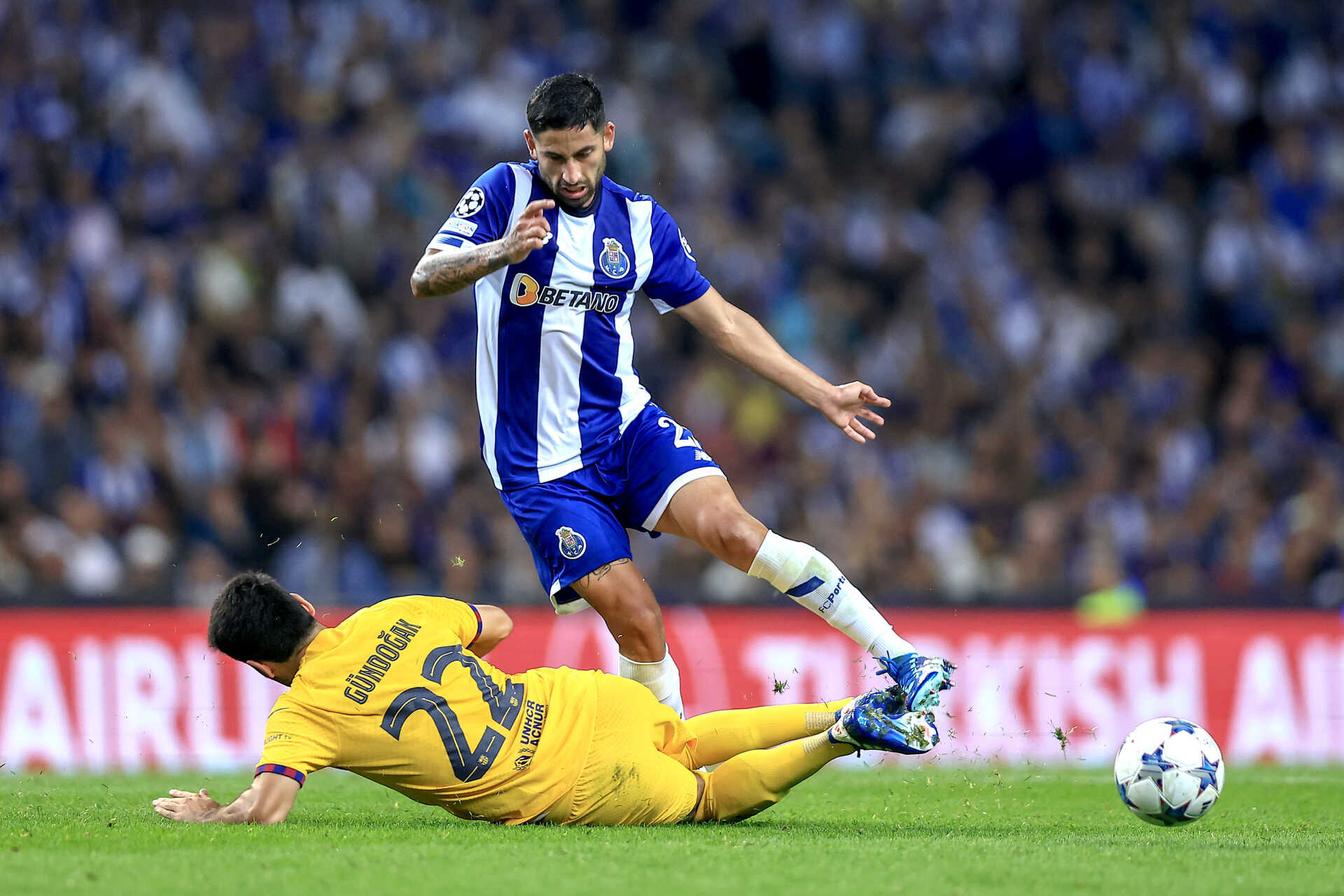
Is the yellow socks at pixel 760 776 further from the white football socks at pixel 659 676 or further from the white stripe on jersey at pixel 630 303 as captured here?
the white stripe on jersey at pixel 630 303

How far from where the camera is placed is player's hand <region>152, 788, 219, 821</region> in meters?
5.68

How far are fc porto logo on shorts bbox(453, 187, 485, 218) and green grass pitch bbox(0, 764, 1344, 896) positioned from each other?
2.36m

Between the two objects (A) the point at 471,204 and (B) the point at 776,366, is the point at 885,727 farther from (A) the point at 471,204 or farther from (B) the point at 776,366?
(A) the point at 471,204

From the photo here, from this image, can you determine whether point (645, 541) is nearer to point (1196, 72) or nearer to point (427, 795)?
point (427, 795)

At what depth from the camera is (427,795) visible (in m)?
5.85

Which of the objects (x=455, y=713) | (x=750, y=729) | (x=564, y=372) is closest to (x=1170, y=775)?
(x=750, y=729)

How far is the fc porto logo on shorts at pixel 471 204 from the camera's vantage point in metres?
6.34

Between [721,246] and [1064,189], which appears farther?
[1064,189]

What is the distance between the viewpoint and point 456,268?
588 cm

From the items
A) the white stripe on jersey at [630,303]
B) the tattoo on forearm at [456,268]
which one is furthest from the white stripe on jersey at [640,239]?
the tattoo on forearm at [456,268]

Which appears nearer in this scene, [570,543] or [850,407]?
[570,543]

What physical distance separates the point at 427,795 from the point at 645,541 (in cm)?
699

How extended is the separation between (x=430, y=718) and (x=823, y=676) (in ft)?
18.5

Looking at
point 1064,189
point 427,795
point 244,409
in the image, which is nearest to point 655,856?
point 427,795
